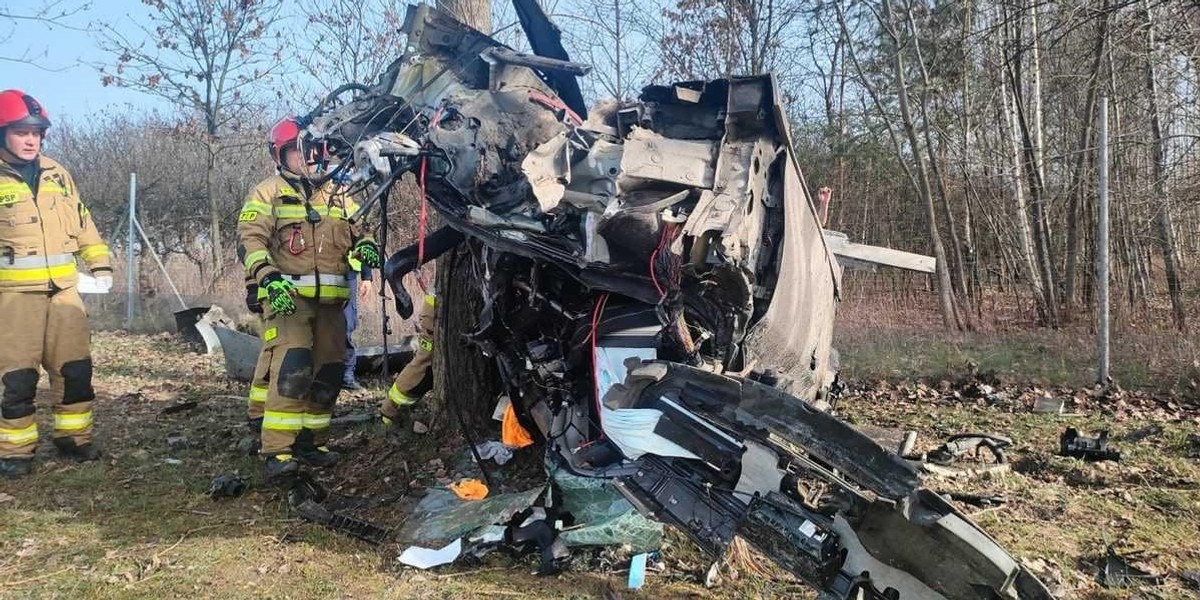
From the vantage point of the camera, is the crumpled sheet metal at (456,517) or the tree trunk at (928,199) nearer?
the crumpled sheet metal at (456,517)

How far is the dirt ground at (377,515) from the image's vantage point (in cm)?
302

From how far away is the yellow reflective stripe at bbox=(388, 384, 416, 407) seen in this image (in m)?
5.02

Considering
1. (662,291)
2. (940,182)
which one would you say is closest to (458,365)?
(662,291)

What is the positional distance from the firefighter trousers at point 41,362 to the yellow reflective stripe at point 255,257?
119 centimetres

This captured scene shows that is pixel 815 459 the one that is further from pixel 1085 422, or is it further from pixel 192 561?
pixel 1085 422

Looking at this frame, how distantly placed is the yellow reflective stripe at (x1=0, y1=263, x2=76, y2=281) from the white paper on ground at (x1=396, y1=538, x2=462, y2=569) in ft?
9.37

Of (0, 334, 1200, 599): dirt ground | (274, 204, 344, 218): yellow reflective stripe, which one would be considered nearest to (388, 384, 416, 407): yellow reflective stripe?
(0, 334, 1200, 599): dirt ground

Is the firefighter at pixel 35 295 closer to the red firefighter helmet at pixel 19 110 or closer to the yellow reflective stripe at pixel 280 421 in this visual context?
the red firefighter helmet at pixel 19 110

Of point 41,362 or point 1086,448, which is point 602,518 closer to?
point 1086,448

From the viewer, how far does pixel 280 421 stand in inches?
168

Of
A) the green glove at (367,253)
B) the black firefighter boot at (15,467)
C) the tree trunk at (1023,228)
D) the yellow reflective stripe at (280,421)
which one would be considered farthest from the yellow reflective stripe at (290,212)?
the tree trunk at (1023,228)

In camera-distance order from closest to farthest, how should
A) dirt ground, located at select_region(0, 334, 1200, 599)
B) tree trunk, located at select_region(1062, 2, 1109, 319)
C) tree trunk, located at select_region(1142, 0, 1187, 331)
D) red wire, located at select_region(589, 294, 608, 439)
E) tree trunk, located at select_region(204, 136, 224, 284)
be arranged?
dirt ground, located at select_region(0, 334, 1200, 599) → red wire, located at select_region(589, 294, 608, 439) → tree trunk, located at select_region(1142, 0, 1187, 331) → tree trunk, located at select_region(1062, 2, 1109, 319) → tree trunk, located at select_region(204, 136, 224, 284)

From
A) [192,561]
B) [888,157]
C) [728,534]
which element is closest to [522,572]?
[728,534]

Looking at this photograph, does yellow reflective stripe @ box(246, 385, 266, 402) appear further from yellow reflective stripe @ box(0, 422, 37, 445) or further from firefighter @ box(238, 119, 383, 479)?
yellow reflective stripe @ box(0, 422, 37, 445)
